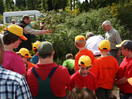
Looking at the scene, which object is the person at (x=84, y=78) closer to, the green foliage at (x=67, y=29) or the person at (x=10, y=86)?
the person at (x=10, y=86)

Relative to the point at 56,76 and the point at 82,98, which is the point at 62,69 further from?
the point at 82,98

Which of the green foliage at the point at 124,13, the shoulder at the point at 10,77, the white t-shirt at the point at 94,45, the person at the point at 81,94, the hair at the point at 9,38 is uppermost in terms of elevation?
the green foliage at the point at 124,13

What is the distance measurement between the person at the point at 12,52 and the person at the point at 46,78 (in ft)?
0.64

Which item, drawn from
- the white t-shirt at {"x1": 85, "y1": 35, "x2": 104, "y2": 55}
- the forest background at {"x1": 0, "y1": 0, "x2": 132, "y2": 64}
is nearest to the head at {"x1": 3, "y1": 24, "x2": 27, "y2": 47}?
the white t-shirt at {"x1": 85, "y1": 35, "x2": 104, "y2": 55}

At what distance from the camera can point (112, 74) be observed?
10.0 feet

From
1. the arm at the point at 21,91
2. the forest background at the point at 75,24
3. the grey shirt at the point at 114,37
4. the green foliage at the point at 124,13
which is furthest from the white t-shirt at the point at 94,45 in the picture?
the green foliage at the point at 124,13

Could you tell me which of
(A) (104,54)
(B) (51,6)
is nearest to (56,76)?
(A) (104,54)

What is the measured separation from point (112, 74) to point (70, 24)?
27.2ft

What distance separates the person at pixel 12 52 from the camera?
6.64 feet

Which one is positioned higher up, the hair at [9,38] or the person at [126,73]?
the hair at [9,38]

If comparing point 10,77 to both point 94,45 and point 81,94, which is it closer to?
point 81,94

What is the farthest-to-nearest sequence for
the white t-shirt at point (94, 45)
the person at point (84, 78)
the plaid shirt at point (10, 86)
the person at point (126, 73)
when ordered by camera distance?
the white t-shirt at point (94, 45), the person at point (126, 73), the person at point (84, 78), the plaid shirt at point (10, 86)

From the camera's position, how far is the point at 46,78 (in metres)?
2.04

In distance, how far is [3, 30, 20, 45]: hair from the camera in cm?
218
